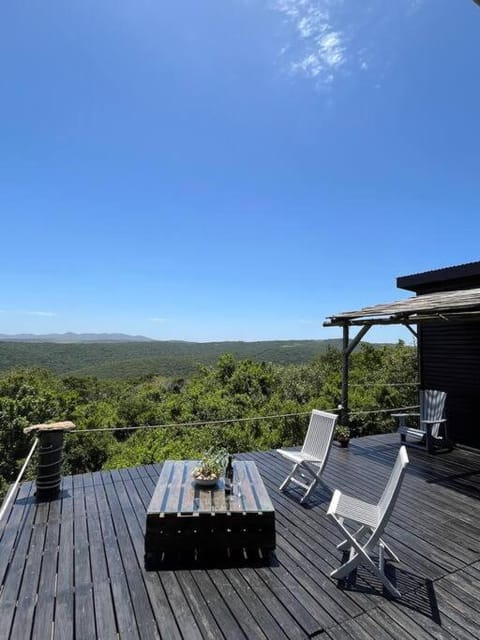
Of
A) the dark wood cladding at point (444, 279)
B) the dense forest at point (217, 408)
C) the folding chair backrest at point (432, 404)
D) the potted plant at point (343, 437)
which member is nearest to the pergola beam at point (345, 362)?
the potted plant at point (343, 437)

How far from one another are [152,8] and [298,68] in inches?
118

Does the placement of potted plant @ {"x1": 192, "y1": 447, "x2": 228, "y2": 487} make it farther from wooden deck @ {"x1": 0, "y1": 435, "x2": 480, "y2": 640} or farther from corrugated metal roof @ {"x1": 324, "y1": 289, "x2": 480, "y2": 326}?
corrugated metal roof @ {"x1": 324, "y1": 289, "x2": 480, "y2": 326}

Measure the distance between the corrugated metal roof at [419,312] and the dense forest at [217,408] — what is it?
12.3 feet

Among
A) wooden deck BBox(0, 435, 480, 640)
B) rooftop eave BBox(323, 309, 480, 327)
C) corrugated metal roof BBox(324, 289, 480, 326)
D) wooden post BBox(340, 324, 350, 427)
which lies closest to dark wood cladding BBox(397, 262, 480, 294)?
corrugated metal roof BBox(324, 289, 480, 326)

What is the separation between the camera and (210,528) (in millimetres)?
2764

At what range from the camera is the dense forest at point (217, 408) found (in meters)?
12.5

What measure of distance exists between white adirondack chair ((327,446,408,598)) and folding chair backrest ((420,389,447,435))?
3.80m

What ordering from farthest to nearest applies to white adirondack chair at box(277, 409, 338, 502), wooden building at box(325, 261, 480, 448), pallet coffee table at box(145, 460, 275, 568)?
wooden building at box(325, 261, 480, 448)
white adirondack chair at box(277, 409, 338, 502)
pallet coffee table at box(145, 460, 275, 568)

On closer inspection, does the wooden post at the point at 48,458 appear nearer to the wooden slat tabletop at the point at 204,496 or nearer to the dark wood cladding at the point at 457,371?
the wooden slat tabletop at the point at 204,496

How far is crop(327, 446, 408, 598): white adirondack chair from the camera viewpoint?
8.15 feet

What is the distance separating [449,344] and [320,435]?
158 inches

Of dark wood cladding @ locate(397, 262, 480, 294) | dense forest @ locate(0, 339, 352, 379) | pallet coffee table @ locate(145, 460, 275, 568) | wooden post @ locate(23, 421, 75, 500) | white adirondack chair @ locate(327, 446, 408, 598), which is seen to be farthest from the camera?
dense forest @ locate(0, 339, 352, 379)

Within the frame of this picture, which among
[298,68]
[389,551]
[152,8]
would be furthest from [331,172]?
[389,551]

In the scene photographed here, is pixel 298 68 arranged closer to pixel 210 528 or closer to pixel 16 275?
pixel 210 528
